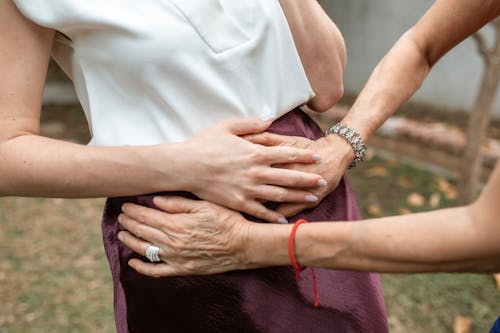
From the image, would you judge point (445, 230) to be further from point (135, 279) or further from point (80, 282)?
point (80, 282)

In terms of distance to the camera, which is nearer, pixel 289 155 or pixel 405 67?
pixel 289 155

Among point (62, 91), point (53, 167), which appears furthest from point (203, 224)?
point (62, 91)

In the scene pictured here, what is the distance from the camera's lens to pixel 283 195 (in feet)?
4.48

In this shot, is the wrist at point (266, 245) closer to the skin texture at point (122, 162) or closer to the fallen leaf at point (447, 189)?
the skin texture at point (122, 162)

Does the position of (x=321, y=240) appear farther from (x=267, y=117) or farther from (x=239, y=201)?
(x=267, y=117)

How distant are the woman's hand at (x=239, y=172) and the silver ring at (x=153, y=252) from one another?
17 centimetres

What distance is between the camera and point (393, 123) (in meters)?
5.24

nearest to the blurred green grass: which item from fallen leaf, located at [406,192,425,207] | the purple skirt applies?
fallen leaf, located at [406,192,425,207]

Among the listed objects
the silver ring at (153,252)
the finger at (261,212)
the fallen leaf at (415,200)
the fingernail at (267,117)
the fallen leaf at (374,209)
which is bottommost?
the fallen leaf at (415,200)

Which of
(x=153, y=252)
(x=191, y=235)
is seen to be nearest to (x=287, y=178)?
(x=191, y=235)

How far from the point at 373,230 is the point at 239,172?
362mm

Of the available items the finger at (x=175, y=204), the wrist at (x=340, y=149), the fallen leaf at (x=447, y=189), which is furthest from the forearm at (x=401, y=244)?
the fallen leaf at (x=447, y=189)

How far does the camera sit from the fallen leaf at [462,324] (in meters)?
3.01

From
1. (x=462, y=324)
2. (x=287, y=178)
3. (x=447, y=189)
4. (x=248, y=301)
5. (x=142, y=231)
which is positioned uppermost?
(x=287, y=178)
